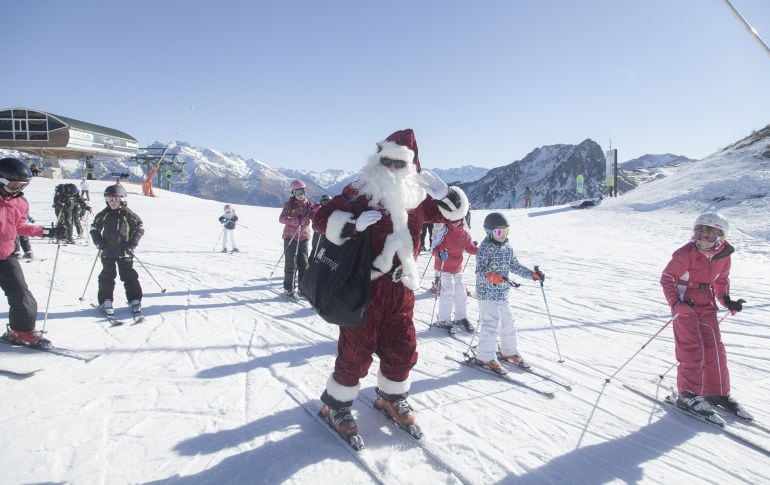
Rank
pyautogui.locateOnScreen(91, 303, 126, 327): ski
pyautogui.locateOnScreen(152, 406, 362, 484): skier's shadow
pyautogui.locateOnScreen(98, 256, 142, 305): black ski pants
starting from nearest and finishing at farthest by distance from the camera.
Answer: pyautogui.locateOnScreen(152, 406, 362, 484): skier's shadow < pyautogui.locateOnScreen(91, 303, 126, 327): ski < pyautogui.locateOnScreen(98, 256, 142, 305): black ski pants

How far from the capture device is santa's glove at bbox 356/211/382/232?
2729 millimetres

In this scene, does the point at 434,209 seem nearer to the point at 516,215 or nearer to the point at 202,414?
the point at 202,414

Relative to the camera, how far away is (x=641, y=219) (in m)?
19.3

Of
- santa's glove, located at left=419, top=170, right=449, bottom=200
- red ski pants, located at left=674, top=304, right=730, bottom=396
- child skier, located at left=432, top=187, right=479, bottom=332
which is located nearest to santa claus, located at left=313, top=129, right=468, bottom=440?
santa's glove, located at left=419, top=170, right=449, bottom=200

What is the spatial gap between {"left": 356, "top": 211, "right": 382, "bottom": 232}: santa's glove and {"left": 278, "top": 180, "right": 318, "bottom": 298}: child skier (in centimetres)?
515

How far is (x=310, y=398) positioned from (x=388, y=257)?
5.83 ft

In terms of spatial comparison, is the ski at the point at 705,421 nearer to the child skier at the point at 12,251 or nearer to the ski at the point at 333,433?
the ski at the point at 333,433

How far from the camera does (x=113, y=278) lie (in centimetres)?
600

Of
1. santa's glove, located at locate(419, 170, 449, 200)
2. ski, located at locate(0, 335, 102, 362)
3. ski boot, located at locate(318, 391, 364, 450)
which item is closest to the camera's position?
ski boot, located at locate(318, 391, 364, 450)

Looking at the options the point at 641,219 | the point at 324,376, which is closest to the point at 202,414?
the point at 324,376

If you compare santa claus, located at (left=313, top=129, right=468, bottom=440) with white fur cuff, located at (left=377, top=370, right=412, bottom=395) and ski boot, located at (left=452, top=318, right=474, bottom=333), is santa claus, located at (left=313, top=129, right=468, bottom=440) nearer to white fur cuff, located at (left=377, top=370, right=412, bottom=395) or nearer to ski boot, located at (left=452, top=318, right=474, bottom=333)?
white fur cuff, located at (left=377, top=370, right=412, bottom=395)

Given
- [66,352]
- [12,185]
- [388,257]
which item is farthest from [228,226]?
[388,257]

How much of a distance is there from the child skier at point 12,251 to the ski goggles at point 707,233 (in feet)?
23.2

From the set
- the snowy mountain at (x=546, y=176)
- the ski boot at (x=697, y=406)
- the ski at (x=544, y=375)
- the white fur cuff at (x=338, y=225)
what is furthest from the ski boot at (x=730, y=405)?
the snowy mountain at (x=546, y=176)
